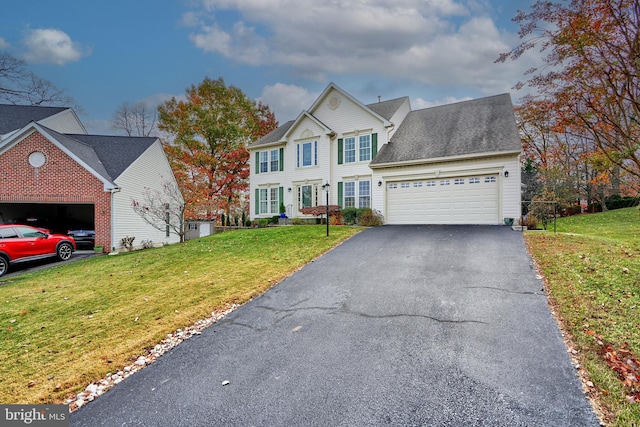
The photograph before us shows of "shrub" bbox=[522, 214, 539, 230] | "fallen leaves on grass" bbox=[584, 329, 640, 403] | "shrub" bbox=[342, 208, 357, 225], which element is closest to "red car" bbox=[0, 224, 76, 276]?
"shrub" bbox=[342, 208, 357, 225]

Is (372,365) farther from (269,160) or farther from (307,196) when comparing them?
(269,160)

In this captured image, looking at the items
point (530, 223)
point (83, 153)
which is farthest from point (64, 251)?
point (530, 223)

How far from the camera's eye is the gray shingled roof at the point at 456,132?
14.6 metres

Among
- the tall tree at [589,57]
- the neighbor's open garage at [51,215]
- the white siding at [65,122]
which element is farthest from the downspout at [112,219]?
the tall tree at [589,57]

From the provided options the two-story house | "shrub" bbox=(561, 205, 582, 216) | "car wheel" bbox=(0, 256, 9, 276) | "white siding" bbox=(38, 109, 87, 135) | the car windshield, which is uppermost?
"white siding" bbox=(38, 109, 87, 135)

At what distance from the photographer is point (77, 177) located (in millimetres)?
15352

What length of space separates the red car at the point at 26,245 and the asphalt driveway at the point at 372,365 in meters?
11.4

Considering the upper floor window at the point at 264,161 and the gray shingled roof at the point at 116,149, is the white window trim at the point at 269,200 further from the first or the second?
the gray shingled roof at the point at 116,149

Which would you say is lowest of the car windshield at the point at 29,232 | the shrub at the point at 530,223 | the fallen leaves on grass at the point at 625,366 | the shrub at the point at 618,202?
the fallen leaves on grass at the point at 625,366

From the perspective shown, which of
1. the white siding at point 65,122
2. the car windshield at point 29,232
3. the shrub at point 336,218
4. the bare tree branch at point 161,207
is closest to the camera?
the car windshield at point 29,232

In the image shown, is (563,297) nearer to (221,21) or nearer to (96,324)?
(96,324)

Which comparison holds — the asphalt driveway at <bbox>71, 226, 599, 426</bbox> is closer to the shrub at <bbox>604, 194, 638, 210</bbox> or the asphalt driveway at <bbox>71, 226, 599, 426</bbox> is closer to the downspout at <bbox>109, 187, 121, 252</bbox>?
the downspout at <bbox>109, 187, 121, 252</bbox>

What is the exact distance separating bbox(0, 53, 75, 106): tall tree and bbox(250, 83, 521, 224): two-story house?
17540mm

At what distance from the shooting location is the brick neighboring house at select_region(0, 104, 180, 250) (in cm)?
1517
